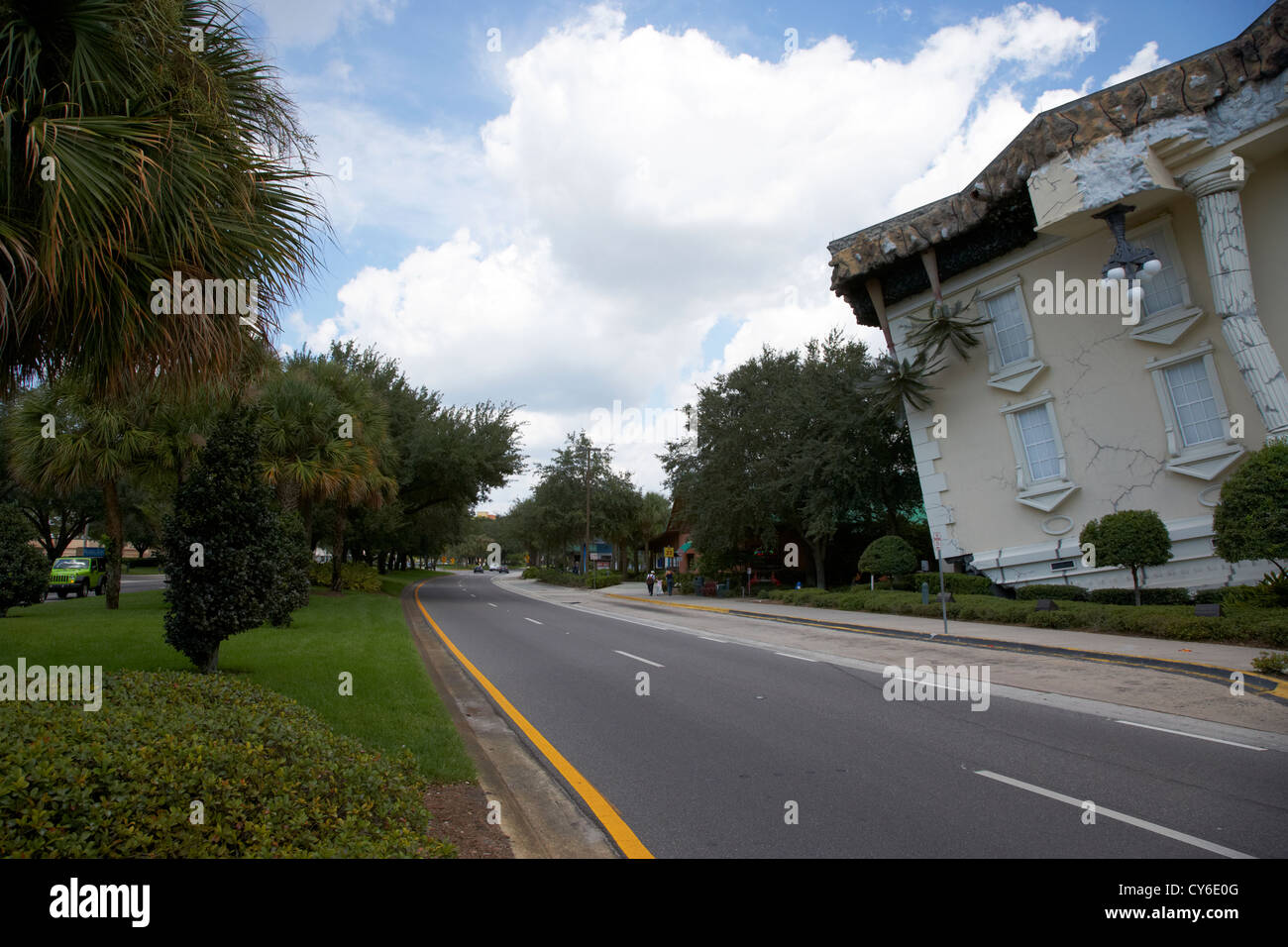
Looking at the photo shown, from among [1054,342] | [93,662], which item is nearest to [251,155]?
[93,662]

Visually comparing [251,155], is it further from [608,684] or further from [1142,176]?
[1142,176]

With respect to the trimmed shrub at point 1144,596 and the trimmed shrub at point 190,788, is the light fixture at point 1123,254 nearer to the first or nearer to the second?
the trimmed shrub at point 1144,596

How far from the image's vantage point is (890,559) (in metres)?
25.0

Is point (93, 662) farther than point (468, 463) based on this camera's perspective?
No

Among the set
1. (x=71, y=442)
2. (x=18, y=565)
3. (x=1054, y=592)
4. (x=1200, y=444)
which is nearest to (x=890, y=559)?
(x=1054, y=592)

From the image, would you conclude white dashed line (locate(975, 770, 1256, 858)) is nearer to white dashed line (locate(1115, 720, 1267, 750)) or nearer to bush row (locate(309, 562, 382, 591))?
white dashed line (locate(1115, 720, 1267, 750))

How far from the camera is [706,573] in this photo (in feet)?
138

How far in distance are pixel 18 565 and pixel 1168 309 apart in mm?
25974

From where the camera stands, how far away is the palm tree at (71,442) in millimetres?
17203

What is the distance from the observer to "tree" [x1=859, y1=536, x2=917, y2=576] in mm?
24938

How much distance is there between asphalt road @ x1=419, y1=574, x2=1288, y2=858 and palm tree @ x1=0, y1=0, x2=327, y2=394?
4714mm

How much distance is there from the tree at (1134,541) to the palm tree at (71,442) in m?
23.3
